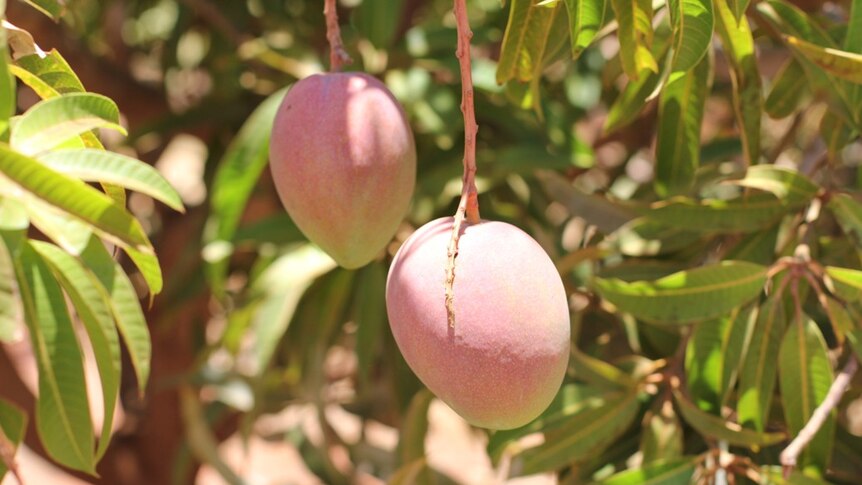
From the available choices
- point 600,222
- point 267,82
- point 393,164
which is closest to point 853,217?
point 600,222

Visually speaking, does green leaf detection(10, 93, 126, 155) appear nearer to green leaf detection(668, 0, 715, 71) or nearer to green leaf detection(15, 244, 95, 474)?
green leaf detection(15, 244, 95, 474)

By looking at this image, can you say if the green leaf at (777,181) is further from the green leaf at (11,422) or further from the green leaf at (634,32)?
the green leaf at (11,422)

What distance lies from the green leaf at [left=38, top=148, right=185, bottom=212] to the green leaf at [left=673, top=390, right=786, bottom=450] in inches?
16.8

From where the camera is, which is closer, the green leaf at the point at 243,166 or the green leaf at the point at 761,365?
the green leaf at the point at 761,365

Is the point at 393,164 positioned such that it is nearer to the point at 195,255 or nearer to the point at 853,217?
the point at 853,217

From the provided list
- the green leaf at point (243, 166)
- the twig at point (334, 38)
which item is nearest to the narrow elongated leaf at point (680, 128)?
the twig at point (334, 38)

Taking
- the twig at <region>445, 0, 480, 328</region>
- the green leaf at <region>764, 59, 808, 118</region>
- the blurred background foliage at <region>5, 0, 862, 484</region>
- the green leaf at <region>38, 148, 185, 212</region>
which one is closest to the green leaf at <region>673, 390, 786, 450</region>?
the blurred background foliage at <region>5, 0, 862, 484</region>

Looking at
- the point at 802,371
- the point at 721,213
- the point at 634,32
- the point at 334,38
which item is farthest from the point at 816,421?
the point at 334,38

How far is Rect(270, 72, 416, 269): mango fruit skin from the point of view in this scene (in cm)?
57

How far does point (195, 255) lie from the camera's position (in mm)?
1287

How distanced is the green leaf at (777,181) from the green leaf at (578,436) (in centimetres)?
18

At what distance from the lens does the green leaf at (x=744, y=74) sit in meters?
0.72

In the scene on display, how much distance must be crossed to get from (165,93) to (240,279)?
27cm

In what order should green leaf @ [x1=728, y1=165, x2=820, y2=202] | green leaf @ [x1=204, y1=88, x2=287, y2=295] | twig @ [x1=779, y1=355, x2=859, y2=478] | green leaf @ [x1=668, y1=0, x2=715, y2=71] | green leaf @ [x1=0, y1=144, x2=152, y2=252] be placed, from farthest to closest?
green leaf @ [x1=204, y1=88, x2=287, y2=295]
green leaf @ [x1=728, y1=165, x2=820, y2=202]
twig @ [x1=779, y1=355, x2=859, y2=478]
green leaf @ [x1=668, y1=0, x2=715, y2=71]
green leaf @ [x1=0, y1=144, x2=152, y2=252]
